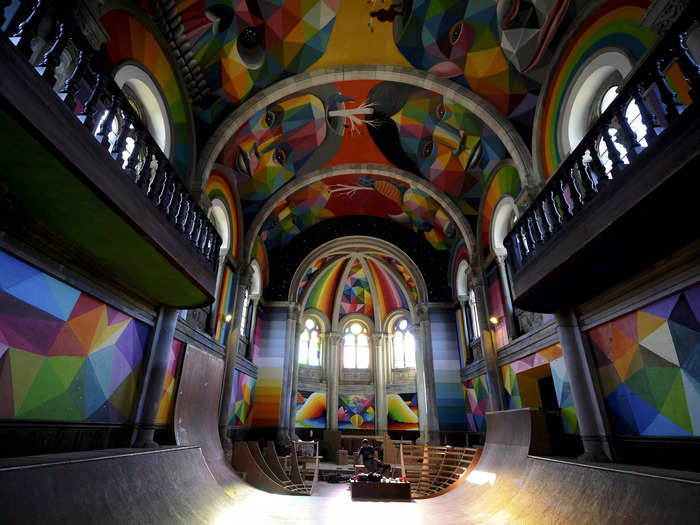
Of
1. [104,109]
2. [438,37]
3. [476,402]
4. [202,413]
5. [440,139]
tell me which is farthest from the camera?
[476,402]

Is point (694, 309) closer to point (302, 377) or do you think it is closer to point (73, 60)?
point (73, 60)

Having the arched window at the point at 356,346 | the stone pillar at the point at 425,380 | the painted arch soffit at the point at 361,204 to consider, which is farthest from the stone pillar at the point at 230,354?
the arched window at the point at 356,346

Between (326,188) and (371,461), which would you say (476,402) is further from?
(326,188)

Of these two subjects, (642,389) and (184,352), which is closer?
(642,389)

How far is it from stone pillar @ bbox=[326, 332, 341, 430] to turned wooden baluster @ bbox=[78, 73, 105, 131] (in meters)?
18.8

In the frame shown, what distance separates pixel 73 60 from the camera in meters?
4.20

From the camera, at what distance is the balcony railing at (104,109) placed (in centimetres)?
347

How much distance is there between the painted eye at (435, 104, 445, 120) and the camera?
434 inches

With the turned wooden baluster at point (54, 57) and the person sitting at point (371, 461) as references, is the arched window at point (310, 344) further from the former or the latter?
the turned wooden baluster at point (54, 57)

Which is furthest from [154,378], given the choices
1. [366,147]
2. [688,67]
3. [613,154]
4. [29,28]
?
[366,147]

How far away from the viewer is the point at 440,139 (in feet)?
39.7

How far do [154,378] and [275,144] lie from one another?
28.3 ft

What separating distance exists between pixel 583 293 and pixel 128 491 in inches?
276

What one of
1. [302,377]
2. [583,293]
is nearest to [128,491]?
[583,293]
